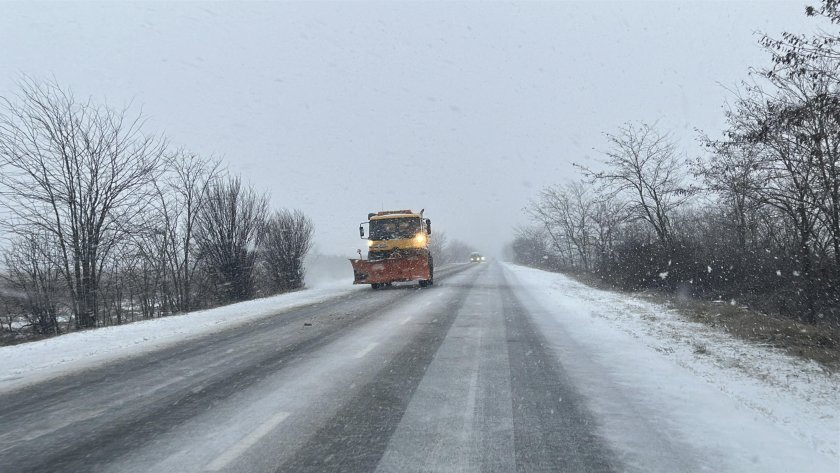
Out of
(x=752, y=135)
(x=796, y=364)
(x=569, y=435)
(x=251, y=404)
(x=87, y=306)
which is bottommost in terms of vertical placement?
(x=796, y=364)

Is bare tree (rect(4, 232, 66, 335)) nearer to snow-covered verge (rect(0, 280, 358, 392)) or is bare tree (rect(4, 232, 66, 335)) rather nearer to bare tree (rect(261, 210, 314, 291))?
snow-covered verge (rect(0, 280, 358, 392))

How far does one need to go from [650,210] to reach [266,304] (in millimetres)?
16509

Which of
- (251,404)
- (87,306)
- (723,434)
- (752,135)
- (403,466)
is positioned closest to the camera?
(403,466)

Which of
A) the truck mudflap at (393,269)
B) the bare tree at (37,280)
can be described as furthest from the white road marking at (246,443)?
the truck mudflap at (393,269)

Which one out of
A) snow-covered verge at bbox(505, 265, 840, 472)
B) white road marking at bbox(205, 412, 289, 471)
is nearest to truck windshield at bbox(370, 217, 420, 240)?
snow-covered verge at bbox(505, 265, 840, 472)

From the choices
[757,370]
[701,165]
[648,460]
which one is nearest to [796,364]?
[757,370]

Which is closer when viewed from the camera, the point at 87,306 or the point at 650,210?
the point at 87,306

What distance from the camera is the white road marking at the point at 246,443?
316 centimetres

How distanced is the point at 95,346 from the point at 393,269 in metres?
12.3

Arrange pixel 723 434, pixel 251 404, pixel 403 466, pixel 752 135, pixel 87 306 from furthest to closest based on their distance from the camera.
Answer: pixel 87 306 < pixel 752 135 < pixel 251 404 < pixel 723 434 < pixel 403 466

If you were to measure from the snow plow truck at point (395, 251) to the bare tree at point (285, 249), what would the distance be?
23.6 feet

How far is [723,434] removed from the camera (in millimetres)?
3631

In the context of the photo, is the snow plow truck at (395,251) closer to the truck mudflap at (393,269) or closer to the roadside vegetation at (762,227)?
the truck mudflap at (393,269)

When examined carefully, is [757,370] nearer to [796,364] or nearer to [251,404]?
[796,364]
